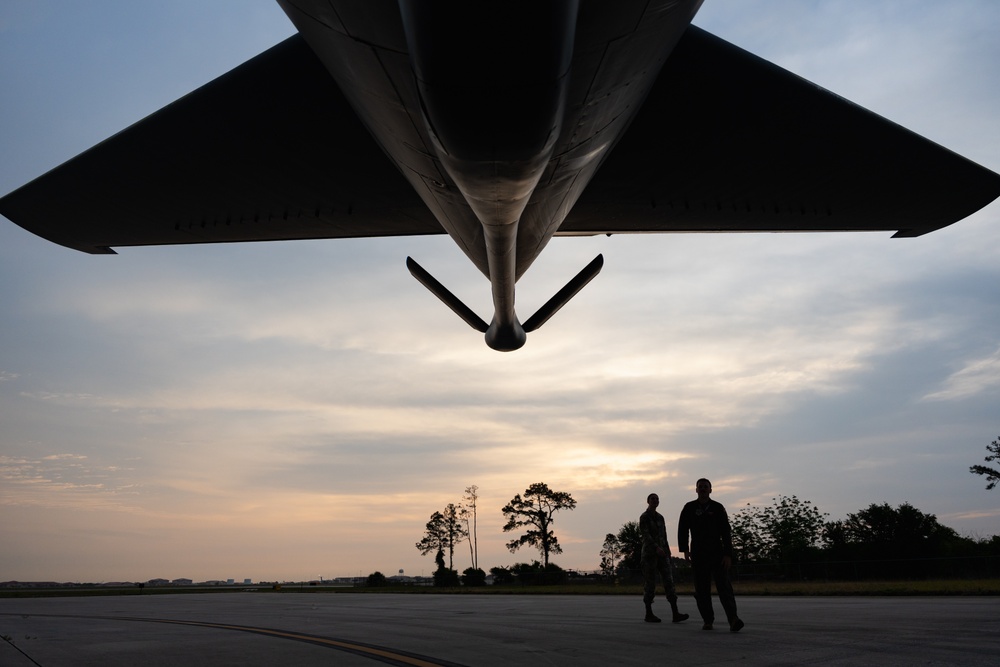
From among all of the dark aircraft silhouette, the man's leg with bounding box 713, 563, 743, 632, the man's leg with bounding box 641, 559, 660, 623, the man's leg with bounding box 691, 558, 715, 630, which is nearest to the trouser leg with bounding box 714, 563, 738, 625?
the man's leg with bounding box 713, 563, 743, 632

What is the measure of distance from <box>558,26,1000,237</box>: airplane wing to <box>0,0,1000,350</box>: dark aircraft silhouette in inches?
0.9

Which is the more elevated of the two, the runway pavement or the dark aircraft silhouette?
the dark aircraft silhouette

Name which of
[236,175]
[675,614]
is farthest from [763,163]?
[236,175]

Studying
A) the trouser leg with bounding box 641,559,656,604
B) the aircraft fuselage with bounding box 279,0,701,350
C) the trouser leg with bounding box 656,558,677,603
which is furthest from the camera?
the trouser leg with bounding box 641,559,656,604

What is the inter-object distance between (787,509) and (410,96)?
64315mm

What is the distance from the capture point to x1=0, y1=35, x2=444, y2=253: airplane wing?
736cm

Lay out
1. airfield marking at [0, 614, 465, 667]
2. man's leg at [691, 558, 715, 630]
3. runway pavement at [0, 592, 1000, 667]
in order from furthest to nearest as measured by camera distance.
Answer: man's leg at [691, 558, 715, 630] < airfield marking at [0, 614, 465, 667] < runway pavement at [0, 592, 1000, 667]

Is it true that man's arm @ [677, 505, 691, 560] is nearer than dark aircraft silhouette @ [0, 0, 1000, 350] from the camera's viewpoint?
No

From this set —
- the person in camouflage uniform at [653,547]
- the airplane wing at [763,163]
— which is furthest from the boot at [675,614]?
the airplane wing at [763,163]

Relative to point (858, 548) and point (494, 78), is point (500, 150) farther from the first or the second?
point (858, 548)

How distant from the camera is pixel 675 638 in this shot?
23.1ft

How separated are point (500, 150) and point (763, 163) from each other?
5.98 m

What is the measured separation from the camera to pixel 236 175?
856 centimetres

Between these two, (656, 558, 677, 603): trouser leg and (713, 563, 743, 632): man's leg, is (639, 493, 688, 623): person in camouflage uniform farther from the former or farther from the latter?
(713, 563, 743, 632): man's leg
